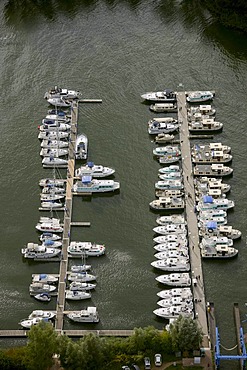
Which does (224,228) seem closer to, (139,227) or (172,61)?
(139,227)

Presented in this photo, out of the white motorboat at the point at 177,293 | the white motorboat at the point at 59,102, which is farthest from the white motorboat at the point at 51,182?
the white motorboat at the point at 177,293

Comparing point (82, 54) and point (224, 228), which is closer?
point (224, 228)

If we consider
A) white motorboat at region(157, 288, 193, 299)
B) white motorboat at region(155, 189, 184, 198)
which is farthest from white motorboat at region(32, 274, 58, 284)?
white motorboat at region(155, 189, 184, 198)

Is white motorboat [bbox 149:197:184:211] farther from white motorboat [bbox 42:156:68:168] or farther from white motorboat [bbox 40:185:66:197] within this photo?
white motorboat [bbox 42:156:68:168]

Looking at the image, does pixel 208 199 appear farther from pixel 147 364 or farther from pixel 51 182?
pixel 147 364

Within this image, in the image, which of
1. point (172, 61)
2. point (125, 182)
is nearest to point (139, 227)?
point (125, 182)

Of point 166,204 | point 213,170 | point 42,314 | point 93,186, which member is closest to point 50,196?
point 93,186

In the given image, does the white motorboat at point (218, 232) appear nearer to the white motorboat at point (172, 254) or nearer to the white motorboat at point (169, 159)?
the white motorboat at point (172, 254)
